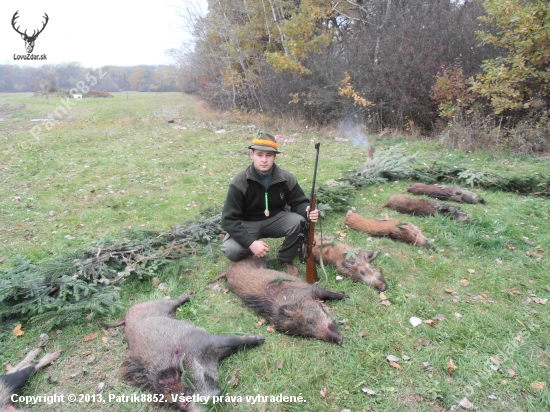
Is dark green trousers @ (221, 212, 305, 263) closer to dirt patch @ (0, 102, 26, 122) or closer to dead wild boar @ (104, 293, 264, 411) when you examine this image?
dead wild boar @ (104, 293, 264, 411)

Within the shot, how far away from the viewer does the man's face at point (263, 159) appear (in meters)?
3.82

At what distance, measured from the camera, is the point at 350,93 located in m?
14.0

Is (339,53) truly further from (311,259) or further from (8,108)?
(8,108)

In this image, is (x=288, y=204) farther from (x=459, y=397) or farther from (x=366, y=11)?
(x=366, y=11)

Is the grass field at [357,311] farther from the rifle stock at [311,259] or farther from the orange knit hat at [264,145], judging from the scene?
the orange knit hat at [264,145]

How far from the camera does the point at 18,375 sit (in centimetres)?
283

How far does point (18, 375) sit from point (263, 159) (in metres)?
3.03

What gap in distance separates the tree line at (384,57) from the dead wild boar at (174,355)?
10.2 meters

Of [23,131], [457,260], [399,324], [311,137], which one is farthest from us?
[23,131]

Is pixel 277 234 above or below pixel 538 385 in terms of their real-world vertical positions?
above

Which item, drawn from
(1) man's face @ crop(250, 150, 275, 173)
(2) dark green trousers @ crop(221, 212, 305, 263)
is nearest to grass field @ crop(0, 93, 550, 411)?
(2) dark green trousers @ crop(221, 212, 305, 263)

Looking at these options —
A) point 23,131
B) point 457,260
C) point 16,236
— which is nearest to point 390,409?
point 457,260

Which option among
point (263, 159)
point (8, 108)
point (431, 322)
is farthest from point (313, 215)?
point (8, 108)

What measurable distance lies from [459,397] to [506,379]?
47 centimetres
